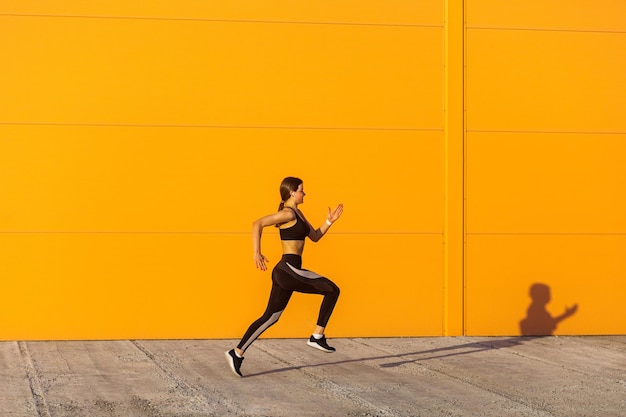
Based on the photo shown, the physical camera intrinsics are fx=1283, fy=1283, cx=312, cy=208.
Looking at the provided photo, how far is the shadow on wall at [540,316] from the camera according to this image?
52.7 ft

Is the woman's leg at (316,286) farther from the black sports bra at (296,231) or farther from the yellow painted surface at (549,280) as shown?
the yellow painted surface at (549,280)

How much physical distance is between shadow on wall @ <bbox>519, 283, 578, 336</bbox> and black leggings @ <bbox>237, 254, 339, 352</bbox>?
14.7 ft

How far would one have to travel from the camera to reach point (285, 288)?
1218cm

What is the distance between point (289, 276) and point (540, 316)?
504 centimetres

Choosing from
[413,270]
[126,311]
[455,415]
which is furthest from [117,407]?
[413,270]

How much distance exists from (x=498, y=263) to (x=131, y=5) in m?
5.50

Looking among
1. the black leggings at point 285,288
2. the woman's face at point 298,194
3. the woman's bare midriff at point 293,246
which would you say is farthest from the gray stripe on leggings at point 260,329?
the woman's face at point 298,194

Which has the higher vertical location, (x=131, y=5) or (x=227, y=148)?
(x=131, y=5)

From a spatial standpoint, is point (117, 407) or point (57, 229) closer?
point (117, 407)

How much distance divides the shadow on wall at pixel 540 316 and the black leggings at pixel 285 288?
449cm

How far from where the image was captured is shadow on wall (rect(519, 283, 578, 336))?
16062 mm

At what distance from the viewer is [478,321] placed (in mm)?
16000

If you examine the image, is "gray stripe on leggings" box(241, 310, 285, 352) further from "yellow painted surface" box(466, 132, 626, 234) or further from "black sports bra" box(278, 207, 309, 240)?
"yellow painted surface" box(466, 132, 626, 234)

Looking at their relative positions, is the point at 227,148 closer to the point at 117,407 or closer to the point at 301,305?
the point at 301,305
